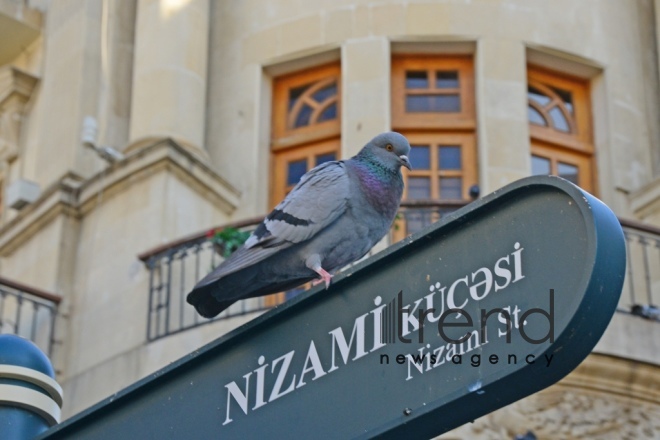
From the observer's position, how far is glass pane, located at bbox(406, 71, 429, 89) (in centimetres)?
1524

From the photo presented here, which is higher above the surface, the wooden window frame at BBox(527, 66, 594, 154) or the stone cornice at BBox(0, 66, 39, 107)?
the stone cornice at BBox(0, 66, 39, 107)

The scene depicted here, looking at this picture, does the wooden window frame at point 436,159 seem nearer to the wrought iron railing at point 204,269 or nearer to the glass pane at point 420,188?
the glass pane at point 420,188

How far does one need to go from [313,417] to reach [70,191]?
11832 millimetres

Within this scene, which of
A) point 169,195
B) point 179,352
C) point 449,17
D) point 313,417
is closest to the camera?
point 313,417

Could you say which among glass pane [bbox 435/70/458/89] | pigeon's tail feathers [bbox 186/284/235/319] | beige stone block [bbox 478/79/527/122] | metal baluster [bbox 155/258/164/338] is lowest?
pigeon's tail feathers [bbox 186/284/235/319]

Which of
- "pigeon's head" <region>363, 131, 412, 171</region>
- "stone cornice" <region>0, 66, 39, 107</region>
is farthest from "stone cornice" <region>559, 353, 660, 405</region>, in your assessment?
"pigeon's head" <region>363, 131, 412, 171</region>

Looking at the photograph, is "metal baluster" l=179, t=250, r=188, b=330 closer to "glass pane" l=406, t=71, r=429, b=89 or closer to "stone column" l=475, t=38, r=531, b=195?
"stone column" l=475, t=38, r=531, b=195

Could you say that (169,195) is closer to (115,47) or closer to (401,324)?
(115,47)

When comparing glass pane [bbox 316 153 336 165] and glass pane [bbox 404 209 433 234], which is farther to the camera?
glass pane [bbox 316 153 336 165]

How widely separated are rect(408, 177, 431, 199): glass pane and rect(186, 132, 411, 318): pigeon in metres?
10.1

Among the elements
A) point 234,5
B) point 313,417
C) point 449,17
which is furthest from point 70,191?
point 313,417

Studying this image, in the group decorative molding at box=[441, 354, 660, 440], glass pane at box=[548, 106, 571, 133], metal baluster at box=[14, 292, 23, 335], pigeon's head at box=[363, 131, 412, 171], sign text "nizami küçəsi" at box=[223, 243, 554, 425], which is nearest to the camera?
sign text "nizami küçəsi" at box=[223, 243, 554, 425]

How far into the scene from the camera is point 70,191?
14.9 m

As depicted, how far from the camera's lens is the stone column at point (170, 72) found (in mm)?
14914
